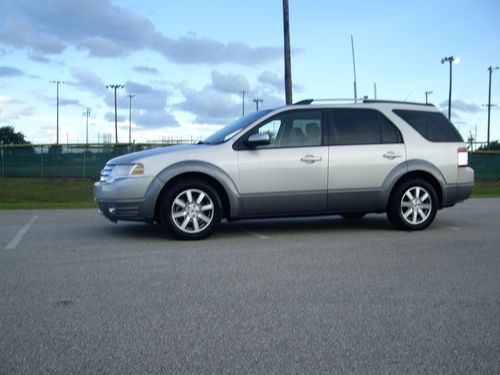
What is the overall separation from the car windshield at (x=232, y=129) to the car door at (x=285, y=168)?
0.22m

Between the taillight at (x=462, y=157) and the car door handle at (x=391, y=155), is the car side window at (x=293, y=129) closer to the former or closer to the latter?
the car door handle at (x=391, y=155)

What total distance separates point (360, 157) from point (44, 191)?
19205 mm

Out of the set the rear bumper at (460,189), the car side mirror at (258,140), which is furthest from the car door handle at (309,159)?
the rear bumper at (460,189)

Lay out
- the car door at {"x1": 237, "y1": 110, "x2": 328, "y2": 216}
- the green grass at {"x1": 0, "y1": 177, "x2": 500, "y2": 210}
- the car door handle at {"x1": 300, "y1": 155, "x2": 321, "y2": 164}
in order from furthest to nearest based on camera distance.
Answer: the green grass at {"x1": 0, "y1": 177, "x2": 500, "y2": 210}, the car door handle at {"x1": 300, "y1": 155, "x2": 321, "y2": 164}, the car door at {"x1": 237, "y1": 110, "x2": 328, "y2": 216}

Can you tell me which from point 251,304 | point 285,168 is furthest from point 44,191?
point 251,304

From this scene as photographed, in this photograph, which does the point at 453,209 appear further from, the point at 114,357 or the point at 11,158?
the point at 11,158

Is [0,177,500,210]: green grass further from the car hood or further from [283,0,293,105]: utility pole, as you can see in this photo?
the car hood

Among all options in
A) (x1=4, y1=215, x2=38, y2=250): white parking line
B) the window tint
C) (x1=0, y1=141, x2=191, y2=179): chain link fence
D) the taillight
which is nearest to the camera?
(x1=4, y1=215, x2=38, y2=250): white parking line

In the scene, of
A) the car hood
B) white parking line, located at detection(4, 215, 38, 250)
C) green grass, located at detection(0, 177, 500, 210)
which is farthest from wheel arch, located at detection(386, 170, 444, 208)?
green grass, located at detection(0, 177, 500, 210)

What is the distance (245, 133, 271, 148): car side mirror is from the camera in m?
7.80

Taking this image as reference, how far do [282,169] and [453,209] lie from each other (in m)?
5.20

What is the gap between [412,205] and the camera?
8586 millimetres

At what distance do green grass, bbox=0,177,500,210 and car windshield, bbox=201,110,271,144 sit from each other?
10057 millimetres

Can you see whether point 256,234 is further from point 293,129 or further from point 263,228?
point 293,129
